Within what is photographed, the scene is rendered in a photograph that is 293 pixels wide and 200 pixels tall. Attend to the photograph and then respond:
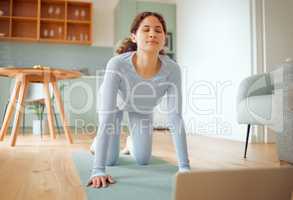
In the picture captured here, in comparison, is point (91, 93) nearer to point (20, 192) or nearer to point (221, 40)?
point (221, 40)

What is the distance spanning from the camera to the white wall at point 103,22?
5.06 meters

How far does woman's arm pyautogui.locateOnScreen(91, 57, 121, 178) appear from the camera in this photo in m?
1.08

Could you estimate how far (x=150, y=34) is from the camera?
1103 mm

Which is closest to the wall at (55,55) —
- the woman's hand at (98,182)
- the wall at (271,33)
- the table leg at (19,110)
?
the table leg at (19,110)

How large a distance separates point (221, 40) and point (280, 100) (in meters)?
2.09

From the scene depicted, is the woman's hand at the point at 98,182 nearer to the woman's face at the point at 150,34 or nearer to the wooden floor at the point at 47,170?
the wooden floor at the point at 47,170

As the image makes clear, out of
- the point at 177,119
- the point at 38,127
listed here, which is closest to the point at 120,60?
the point at 177,119

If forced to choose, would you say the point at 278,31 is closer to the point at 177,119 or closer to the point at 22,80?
the point at 177,119

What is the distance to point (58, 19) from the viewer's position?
187 inches

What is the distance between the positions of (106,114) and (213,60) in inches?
101

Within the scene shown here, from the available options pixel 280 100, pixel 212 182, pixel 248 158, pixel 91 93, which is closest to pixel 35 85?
pixel 91 93

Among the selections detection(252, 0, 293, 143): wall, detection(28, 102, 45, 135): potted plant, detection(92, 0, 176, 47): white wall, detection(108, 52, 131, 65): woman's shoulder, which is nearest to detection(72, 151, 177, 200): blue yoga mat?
detection(108, 52, 131, 65): woman's shoulder

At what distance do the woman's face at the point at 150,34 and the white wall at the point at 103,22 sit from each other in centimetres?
404

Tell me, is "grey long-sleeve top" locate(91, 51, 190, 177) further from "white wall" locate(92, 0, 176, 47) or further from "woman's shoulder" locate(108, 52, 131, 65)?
"white wall" locate(92, 0, 176, 47)
